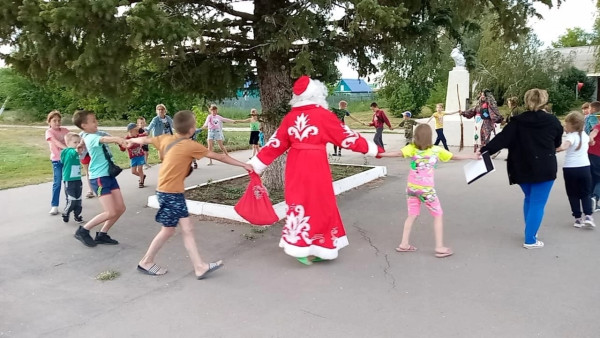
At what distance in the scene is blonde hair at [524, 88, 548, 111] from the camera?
209 inches

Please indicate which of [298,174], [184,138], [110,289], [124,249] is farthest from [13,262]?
[298,174]

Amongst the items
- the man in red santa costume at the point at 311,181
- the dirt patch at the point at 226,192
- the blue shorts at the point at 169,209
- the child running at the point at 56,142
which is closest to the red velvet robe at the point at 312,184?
the man in red santa costume at the point at 311,181

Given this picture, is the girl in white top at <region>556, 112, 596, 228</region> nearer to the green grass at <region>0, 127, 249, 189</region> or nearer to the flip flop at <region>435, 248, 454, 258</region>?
the flip flop at <region>435, 248, 454, 258</region>

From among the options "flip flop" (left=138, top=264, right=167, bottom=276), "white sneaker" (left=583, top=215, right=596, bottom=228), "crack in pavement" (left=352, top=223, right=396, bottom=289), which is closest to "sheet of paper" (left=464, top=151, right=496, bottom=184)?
"crack in pavement" (left=352, top=223, right=396, bottom=289)

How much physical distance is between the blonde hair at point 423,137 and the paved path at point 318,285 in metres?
1.21

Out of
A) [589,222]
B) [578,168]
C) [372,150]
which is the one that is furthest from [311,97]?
[589,222]

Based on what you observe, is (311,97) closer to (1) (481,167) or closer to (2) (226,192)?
(1) (481,167)

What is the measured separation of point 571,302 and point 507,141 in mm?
2007

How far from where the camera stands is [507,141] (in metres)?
5.46

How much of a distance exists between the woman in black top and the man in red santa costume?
1.76m

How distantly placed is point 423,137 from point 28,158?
1387cm

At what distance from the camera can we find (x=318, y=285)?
4562 mm

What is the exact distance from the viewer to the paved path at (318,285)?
12.4ft

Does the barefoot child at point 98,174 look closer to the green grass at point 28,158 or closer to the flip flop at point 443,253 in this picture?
the flip flop at point 443,253
